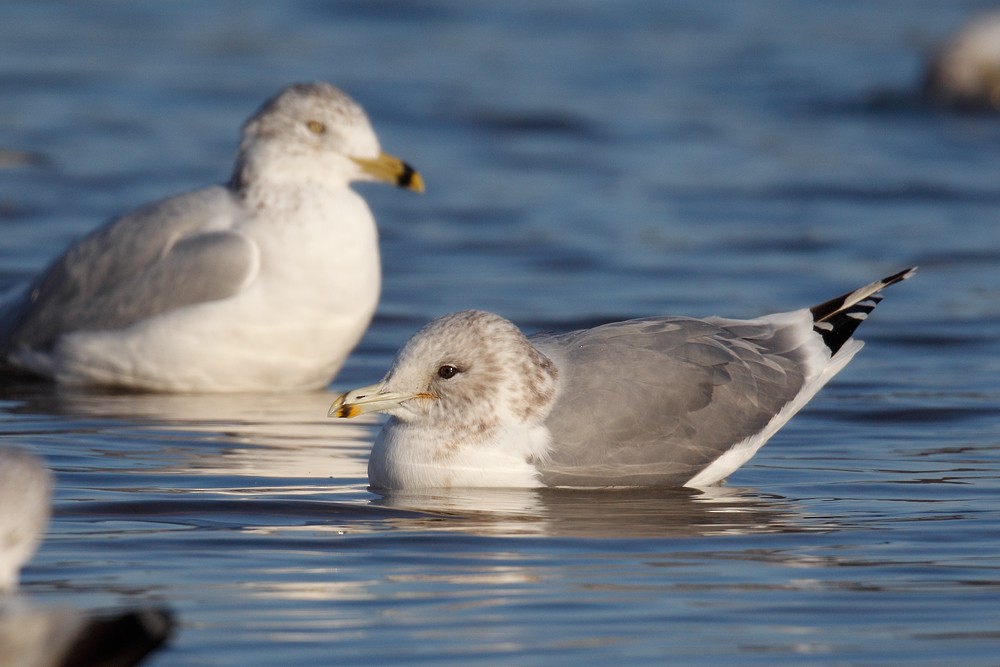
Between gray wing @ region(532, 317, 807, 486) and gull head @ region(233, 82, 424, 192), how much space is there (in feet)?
6.52

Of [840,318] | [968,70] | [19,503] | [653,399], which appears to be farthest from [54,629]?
[968,70]

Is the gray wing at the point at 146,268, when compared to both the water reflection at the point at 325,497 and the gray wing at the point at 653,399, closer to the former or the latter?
the water reflection at the point at 325,497

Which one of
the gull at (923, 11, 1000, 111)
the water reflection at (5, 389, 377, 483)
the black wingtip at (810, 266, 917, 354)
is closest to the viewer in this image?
the water reflection at (5, 389, 377, 483)

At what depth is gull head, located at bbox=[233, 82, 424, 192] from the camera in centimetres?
901

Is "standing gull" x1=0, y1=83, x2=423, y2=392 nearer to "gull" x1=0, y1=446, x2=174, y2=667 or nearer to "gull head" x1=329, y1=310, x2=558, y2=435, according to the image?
"gull head" x1=329, y1=310, x2=558, y2=435

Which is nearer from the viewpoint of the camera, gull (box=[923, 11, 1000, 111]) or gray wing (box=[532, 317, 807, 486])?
gray wing (box=[532, 317, 807, 486])

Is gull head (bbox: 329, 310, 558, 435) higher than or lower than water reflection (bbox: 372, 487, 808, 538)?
higher

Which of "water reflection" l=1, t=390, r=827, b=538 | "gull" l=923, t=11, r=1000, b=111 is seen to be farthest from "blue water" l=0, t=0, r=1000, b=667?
"gull" l=923, t=11, r=1000, b=111

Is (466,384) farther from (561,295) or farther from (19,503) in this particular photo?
(561,295)

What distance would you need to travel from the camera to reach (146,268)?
29.0 feet

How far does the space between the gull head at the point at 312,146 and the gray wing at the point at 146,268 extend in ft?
0.82

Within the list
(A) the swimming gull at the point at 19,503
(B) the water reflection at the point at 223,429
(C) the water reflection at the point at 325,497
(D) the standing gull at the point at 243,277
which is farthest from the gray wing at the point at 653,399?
(A) the swimming gull at the point at 19,503

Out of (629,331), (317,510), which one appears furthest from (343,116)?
(317,510)

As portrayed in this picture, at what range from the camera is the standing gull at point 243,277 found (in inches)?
343
